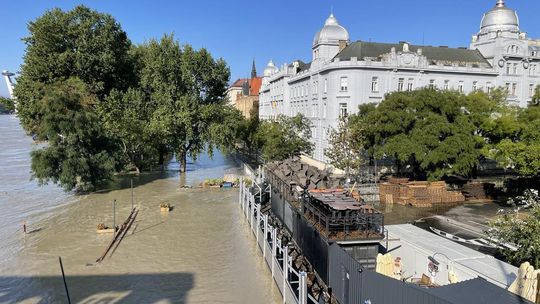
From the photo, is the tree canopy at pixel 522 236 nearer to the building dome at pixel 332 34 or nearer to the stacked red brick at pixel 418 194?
the stacked red brick at pixel 418 194

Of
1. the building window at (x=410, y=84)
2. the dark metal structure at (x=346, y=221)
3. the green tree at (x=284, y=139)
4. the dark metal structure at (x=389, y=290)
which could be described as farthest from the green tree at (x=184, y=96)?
the dark metal structure at (x=389, y=290)

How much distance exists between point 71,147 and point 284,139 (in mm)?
20035

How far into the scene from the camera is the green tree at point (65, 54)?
39.8 metres

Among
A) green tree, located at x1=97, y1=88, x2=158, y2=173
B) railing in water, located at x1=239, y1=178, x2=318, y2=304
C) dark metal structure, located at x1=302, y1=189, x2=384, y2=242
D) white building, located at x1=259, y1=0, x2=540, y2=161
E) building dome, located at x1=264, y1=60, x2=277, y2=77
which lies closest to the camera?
railing in water, located at x1=239, y1=178, x2=318, y2=304

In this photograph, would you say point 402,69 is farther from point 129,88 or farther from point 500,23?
point 129,88

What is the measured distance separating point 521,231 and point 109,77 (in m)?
40.6

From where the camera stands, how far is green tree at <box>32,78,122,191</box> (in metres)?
31.5

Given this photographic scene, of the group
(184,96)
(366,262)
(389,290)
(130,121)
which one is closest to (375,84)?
(184,96)

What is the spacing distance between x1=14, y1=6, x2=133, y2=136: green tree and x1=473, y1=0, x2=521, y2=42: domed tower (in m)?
44.1

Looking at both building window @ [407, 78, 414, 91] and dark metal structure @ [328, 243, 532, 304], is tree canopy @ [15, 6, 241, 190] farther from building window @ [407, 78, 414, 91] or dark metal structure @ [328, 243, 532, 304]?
dark metal structure @ [328, 243, 532, 304]

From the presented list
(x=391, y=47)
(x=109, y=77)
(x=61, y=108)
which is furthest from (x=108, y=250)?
(x=391, y=47)

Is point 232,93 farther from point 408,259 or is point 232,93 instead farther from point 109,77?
point 408,259

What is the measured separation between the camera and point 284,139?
43375mm

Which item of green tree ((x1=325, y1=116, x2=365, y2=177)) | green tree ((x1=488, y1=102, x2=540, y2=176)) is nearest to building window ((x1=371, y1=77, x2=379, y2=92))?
green tree ((x1=325, y1=116, x2=365, y2=177))
